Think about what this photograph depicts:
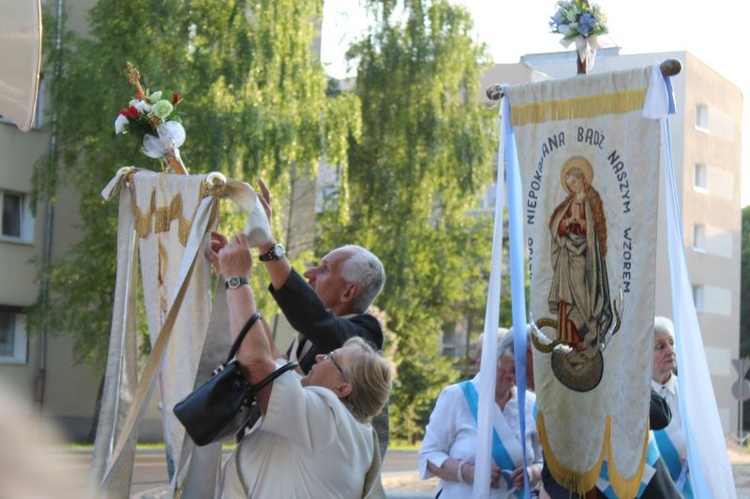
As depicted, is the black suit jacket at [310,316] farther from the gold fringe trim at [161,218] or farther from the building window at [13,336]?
the building window at [13,336]

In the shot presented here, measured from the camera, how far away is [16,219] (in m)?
31.6

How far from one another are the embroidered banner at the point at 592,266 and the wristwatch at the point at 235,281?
239 centimetres

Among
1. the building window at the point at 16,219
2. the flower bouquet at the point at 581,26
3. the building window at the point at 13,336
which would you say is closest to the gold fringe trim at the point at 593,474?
the flower bouquet at the point at 581,26

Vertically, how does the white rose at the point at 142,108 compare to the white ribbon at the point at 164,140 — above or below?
above

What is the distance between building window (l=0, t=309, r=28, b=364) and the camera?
102 ft

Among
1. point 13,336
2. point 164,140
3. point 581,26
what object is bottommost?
point 13,336

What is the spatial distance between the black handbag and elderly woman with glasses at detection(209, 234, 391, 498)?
1.1 inches

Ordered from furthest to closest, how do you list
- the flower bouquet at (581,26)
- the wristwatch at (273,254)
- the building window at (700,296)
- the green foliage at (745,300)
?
the green foliage at (745,300)
the building window at (700,296)
the flower bouquet at (581,26)
the wristwatch at (273,254)

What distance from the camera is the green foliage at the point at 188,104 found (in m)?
25.8

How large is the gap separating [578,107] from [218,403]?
10.0 ft

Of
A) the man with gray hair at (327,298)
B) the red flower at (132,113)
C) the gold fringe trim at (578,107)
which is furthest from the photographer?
the gold fringe trim at (578,107)

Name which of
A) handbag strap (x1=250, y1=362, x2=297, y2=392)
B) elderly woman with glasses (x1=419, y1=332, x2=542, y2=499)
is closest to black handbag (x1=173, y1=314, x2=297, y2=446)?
handbag strap (x1=250, y1=362, x2=297, y2=392)

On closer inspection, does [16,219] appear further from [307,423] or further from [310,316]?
[307,423]

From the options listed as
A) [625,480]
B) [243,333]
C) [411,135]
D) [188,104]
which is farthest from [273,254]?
[411,135]
